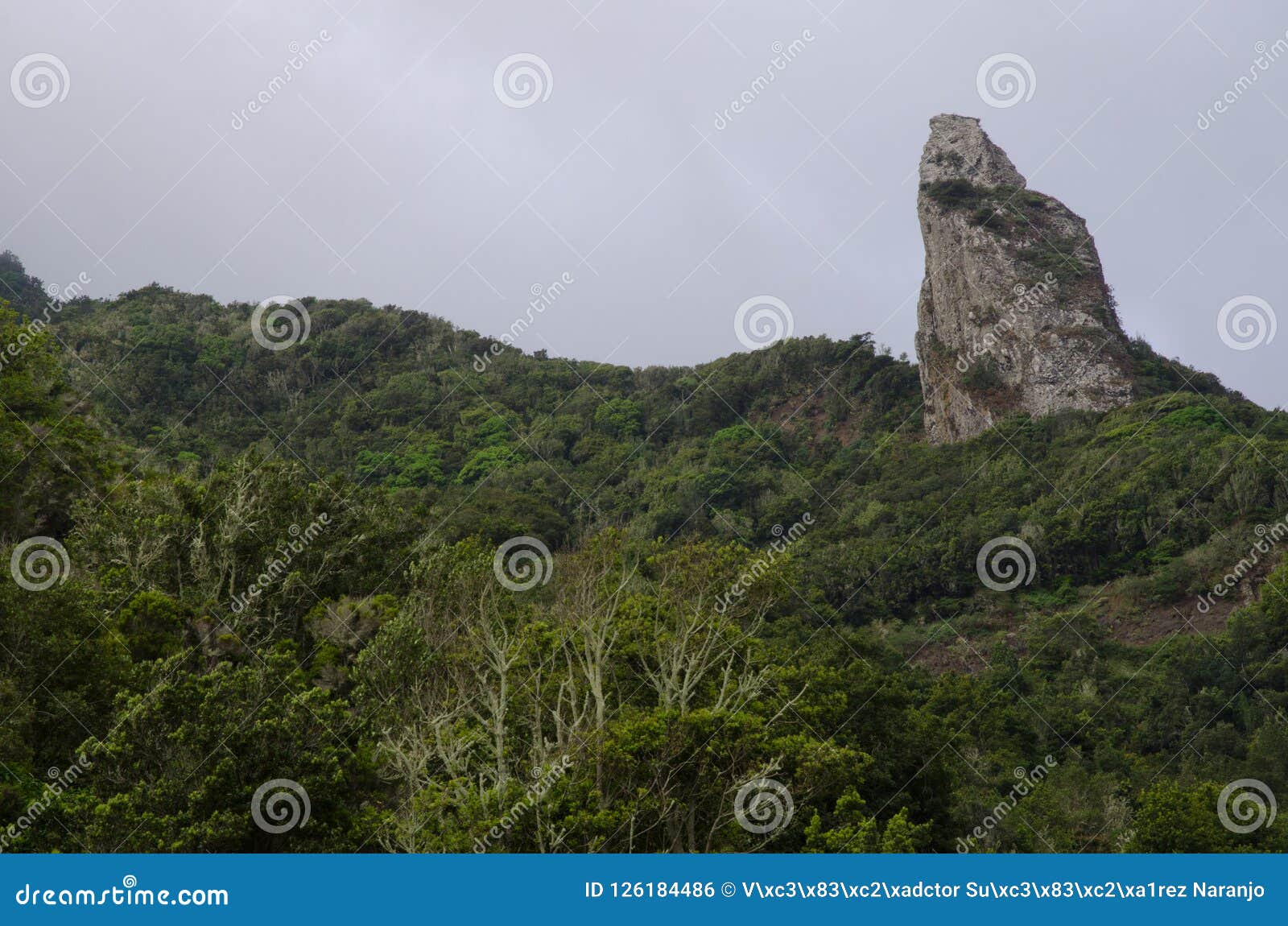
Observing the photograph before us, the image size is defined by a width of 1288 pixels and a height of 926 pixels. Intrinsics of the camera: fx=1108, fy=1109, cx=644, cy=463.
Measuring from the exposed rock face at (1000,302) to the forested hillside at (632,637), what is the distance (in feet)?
9.14

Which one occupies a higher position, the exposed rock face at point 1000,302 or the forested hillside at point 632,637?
the exposed rock face at point 1000,302

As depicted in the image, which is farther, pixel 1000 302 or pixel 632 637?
pixel 1000 302

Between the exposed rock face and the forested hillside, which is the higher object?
the exposed rock face

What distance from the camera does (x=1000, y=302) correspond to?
248ft

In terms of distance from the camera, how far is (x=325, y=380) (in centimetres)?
8762

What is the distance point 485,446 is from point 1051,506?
122 feet

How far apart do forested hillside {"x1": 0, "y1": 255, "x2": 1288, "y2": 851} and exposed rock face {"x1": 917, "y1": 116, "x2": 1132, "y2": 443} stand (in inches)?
110

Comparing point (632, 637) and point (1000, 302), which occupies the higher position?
point (1000, 302)

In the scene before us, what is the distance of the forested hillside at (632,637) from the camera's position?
1494 centimetres

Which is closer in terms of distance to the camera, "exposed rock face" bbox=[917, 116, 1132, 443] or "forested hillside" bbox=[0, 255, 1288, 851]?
"forested hillside" bbox=[0, 255, 1288, 851]

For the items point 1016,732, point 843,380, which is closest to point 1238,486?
point 1016,732

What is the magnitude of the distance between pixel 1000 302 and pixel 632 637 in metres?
62.8

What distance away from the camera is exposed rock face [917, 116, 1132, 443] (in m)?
70.7

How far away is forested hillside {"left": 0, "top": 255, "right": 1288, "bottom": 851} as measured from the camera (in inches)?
588
